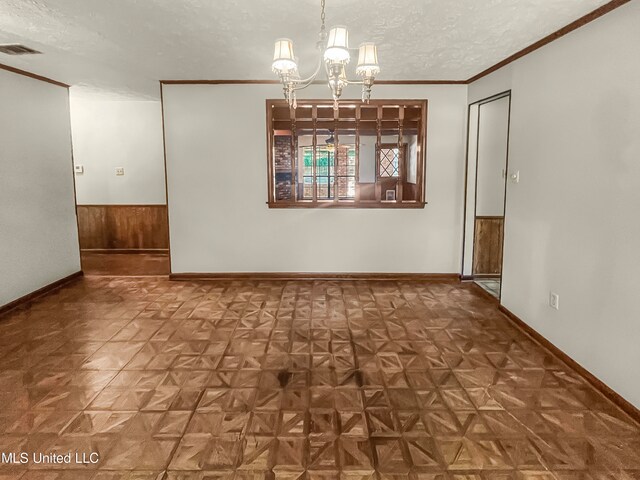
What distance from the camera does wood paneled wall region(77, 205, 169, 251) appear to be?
22.9 ft

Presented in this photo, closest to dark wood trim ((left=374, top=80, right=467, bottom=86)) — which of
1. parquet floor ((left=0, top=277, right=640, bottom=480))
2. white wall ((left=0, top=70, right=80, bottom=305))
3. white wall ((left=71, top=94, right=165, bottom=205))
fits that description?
parquet floor ((left=0, top=277, right=640, bottom=480))

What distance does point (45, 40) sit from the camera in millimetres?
3486

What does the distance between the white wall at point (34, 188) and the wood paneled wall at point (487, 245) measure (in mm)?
5222

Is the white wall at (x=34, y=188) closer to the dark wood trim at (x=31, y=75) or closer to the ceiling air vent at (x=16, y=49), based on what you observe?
the dark wood trim at (x=31, y=75)

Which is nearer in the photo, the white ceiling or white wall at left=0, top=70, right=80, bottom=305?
the white ceiling

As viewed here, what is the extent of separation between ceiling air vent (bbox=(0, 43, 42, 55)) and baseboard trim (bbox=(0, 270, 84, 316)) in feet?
8.04

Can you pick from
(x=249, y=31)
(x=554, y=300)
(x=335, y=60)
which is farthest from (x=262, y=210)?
(x=554, y=300)

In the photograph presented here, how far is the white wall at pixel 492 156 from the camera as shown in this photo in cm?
501

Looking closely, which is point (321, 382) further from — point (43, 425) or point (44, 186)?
point (44, 186)

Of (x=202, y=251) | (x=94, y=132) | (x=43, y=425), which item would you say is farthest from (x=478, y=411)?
(x=94, y=132)

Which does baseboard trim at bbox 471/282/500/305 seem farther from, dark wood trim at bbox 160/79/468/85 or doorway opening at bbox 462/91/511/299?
dark wood trim at bbox 160/79/468/85

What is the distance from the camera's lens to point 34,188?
472cm

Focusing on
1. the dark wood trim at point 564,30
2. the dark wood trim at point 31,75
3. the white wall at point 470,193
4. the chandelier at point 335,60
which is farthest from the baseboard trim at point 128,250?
the dark wood trim at point 564,30

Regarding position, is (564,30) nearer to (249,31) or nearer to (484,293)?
(249,31)
